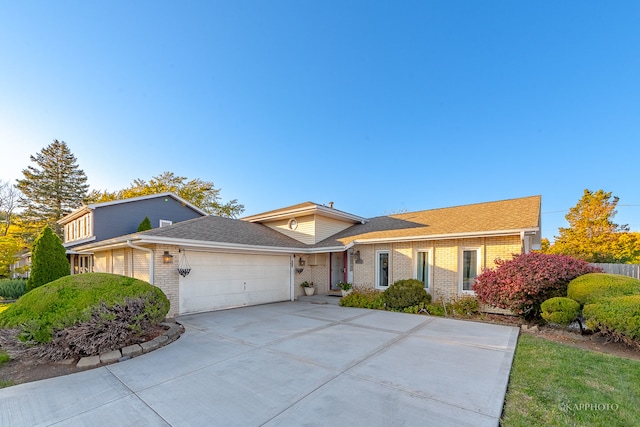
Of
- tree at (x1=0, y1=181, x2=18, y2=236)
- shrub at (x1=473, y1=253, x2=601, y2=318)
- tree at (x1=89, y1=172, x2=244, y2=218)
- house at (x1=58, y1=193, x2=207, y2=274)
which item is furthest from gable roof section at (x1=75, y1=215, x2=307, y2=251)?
tree at (x1=0, y1=181, x2=18, y2=236)

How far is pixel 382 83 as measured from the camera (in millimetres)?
13422

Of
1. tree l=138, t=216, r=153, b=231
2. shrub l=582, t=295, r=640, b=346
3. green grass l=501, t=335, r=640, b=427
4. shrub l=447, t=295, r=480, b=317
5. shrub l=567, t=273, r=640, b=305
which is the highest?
tree l=138, t=216, r=153, b=231

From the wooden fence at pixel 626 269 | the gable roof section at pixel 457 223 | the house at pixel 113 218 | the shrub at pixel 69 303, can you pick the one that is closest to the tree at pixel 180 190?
the house at pixel 113 218

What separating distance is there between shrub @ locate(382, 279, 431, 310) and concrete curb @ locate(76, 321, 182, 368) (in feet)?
22.7

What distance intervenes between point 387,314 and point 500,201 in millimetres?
7825

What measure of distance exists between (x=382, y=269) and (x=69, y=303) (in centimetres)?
1007

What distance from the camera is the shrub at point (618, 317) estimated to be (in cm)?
536

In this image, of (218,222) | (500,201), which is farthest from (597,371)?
(218,222)

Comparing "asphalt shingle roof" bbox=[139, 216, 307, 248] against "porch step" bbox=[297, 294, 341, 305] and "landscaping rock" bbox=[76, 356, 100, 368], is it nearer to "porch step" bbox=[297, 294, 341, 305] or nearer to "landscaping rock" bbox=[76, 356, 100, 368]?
"porch step" bbox=[297, 294, 341, 305]

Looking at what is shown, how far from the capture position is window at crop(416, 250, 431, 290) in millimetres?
10670

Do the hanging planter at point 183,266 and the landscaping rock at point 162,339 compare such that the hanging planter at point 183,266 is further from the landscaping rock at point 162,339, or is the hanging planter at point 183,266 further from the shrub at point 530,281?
the shrub at point 530,281

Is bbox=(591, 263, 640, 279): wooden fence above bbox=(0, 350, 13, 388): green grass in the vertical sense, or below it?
above

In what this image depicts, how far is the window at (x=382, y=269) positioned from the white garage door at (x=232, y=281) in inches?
158

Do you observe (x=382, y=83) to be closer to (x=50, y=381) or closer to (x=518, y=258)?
(x=518, y=258)
